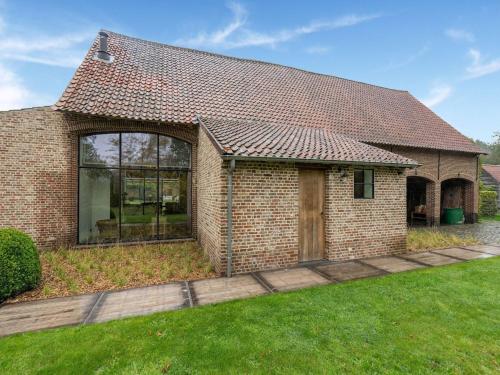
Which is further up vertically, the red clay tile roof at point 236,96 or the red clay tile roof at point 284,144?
the red clay tile roof at point 236,96

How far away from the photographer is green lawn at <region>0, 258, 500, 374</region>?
9.34 feet

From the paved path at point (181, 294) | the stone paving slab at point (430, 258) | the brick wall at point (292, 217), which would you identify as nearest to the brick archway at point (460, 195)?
the stone paving slab at point (430, 258)

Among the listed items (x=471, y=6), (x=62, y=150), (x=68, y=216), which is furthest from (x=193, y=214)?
(x=471, y=6)

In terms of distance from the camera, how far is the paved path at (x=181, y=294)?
3.96 metres

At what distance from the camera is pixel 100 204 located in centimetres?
856

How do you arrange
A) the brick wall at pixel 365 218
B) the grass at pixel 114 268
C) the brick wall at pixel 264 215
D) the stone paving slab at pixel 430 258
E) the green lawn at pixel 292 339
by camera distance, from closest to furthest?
the green lawn at pixel 292 339, the grass at pixel 114 268, the brick wall at pixel 264 215, the stone paving slab at pixel 430 258, the brick wall at pixel 365 218

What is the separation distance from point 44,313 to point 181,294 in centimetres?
225

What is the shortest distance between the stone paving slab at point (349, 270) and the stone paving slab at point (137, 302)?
363 centimetres

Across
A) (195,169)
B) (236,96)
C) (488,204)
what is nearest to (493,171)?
(488,204)

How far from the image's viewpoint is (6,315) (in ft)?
13.3

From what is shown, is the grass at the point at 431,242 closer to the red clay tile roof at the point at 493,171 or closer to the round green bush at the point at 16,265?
the round green bush at the point at 16,265

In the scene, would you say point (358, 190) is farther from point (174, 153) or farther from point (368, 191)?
point (174, 153)

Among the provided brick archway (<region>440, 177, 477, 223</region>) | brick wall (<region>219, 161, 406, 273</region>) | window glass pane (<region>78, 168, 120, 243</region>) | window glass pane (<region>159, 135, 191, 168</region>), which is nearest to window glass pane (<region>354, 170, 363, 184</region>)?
brick wall (<region>219, 161, 406, 273</region>)

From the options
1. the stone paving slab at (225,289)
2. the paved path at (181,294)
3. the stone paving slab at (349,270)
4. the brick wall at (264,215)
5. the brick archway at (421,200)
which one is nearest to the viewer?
the paved path at (181,294)
